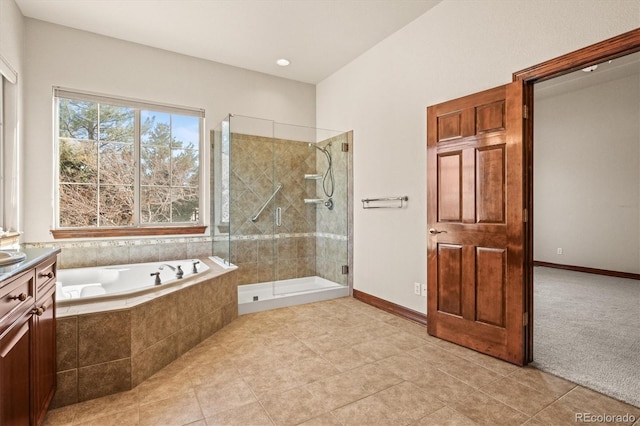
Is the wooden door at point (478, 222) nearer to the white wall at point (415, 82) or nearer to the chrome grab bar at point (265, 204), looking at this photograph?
the white wall at point (415, 82)

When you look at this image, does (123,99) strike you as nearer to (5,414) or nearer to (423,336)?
(5,414)

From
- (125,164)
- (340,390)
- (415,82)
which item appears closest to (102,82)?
(125,164)

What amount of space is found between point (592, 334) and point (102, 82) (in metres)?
5.28

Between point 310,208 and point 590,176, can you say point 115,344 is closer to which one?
point 310,208

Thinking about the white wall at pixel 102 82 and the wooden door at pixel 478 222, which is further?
the white wall at pixel 102 82

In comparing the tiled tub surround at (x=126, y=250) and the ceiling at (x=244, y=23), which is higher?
the ceiling at (x=244, y=23)

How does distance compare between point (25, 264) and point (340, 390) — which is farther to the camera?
point (340, 390)

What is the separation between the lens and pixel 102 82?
3.45 meters

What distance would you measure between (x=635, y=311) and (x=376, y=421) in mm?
3480

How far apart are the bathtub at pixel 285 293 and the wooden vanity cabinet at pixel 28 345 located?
1898 millimetres

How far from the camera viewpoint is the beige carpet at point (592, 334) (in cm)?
213

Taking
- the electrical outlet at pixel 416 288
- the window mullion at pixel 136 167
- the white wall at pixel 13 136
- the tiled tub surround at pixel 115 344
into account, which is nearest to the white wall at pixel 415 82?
the electrical outlet at pixel 416 288

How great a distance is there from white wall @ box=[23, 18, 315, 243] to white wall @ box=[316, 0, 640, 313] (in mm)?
1249

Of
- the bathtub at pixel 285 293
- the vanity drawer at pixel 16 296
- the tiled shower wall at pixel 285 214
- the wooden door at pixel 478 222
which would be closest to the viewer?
the vanity drawer at pixel 16 296
